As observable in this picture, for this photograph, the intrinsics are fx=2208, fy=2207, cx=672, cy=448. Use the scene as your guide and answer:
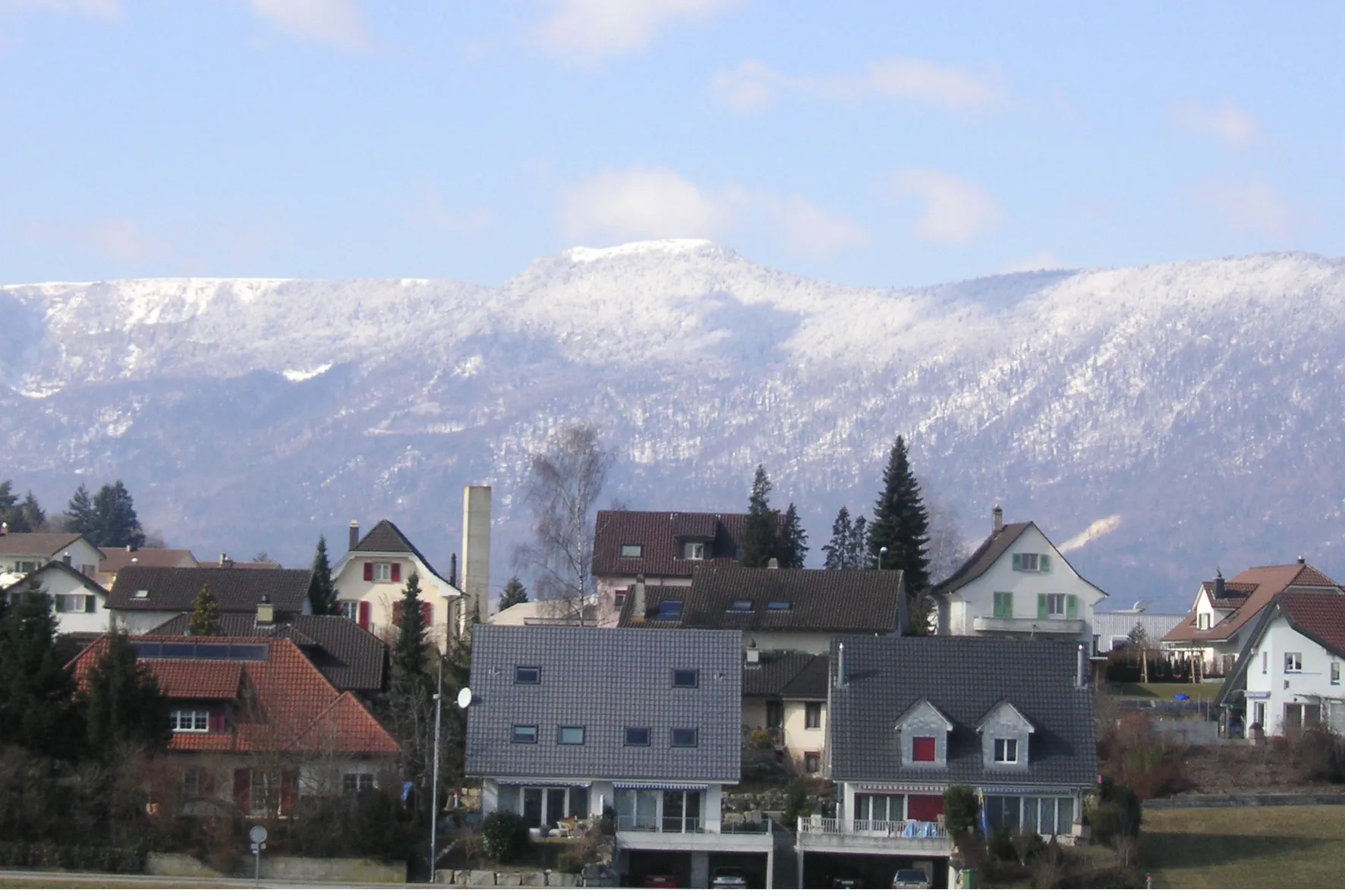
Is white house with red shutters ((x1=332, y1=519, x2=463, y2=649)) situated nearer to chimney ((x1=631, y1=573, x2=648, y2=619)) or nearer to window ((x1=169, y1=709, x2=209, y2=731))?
chimney ((x1=631, y1=573, x2=648, y2=619))

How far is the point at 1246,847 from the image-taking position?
63062 millimetres

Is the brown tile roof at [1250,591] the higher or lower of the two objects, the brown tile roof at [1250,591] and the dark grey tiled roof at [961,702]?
the higher

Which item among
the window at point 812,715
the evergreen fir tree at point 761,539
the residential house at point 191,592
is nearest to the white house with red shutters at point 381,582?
the residential house at point 191,592

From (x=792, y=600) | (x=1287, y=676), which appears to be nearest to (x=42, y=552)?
(x=792, y=600)

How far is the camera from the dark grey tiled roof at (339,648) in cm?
7875

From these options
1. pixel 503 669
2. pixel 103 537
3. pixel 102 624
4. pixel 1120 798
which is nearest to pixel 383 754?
pixel 503 669

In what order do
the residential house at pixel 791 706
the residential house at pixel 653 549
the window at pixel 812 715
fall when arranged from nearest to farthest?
the residential house at pixel 791 706
the window at pixel 812 715
the residential house at pixel 653 549

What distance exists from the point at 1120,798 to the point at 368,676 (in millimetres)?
28785

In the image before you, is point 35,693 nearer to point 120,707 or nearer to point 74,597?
point 120,707

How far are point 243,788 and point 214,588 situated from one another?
36.5 meters

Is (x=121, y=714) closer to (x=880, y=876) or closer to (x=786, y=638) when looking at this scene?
(x=880, y=876)

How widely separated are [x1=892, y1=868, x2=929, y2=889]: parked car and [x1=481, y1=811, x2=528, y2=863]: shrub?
1040 cm

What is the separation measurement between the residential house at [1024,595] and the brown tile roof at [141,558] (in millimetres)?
69872

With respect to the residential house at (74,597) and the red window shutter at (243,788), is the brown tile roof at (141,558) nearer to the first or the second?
the residential house at (74,597)
